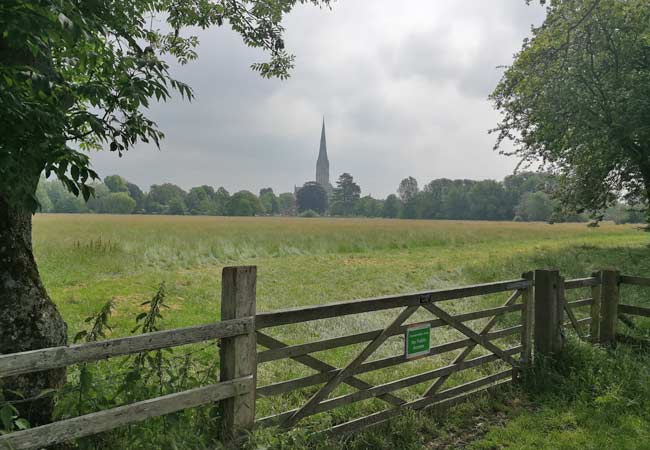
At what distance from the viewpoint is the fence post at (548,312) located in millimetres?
5562

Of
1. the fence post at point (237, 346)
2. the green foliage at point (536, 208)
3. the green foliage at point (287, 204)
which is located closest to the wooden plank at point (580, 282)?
the fence post at point (237, 346)

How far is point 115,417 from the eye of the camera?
8.57 ft

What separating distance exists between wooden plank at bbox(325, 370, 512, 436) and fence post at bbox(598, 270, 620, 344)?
7.53 ft

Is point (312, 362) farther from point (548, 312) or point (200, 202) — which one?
point (200, 202)

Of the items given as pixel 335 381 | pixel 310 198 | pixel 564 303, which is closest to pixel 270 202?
pixel 310 198

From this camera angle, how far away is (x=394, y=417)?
14.0ft

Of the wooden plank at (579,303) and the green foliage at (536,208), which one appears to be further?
the green foliage at (536,208)

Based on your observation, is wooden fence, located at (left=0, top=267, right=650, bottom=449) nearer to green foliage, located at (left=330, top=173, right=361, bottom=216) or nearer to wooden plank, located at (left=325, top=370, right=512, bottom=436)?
wooden plank, located at (left=325, top=370, right=512, bottom=436)

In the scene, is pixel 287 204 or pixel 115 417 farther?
→ pixel 287 204

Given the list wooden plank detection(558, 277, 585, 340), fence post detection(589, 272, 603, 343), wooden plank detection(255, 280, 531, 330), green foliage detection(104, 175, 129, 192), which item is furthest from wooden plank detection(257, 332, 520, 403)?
green foliage detection(104, 175, 129, 192)

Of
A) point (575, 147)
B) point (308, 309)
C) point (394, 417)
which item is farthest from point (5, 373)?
point (575, 147)

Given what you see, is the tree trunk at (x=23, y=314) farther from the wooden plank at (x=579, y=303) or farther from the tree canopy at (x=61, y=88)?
the wooden plank at (x=579, y=303)

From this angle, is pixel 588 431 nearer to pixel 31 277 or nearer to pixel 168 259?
pixel 31 277

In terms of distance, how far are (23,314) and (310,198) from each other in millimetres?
158544
